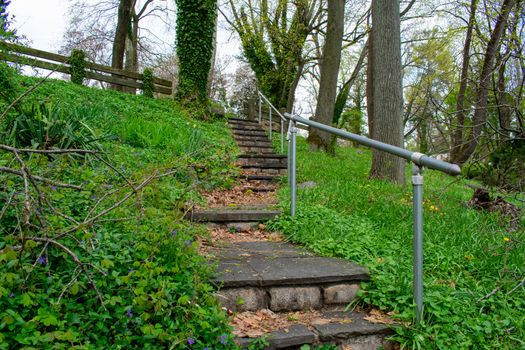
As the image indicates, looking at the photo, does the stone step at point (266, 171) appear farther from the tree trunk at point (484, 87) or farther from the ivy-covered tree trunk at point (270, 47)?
the ivy-covered tree trunk at point (270, 47)

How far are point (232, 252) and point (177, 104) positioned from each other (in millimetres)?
7895

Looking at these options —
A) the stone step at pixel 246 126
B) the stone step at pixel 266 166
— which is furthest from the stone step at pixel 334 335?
the stone step at pixel 246 126

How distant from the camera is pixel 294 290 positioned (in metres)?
2.64

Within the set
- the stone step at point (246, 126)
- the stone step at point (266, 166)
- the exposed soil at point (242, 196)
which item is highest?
the stone step at point (246, 126)

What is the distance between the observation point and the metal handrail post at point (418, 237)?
2.35 metres

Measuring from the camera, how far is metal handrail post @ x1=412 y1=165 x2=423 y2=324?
7.70ft

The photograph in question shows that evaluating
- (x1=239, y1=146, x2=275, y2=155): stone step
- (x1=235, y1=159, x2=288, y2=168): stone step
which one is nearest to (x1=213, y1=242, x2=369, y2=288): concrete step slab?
(x1=235, y1=159, x2=288, y2=168): stone step

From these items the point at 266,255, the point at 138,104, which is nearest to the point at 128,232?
the point at 266,255

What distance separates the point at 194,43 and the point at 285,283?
8.87 meters

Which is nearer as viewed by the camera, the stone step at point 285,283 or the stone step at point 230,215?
the stone step at point 285,283

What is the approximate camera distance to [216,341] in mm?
2020

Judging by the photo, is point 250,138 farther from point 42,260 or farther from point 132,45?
point 132,45

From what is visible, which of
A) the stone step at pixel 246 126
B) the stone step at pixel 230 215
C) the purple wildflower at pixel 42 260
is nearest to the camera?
the purple wildflower at pixel 42 260

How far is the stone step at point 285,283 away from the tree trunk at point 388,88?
12.2ft
